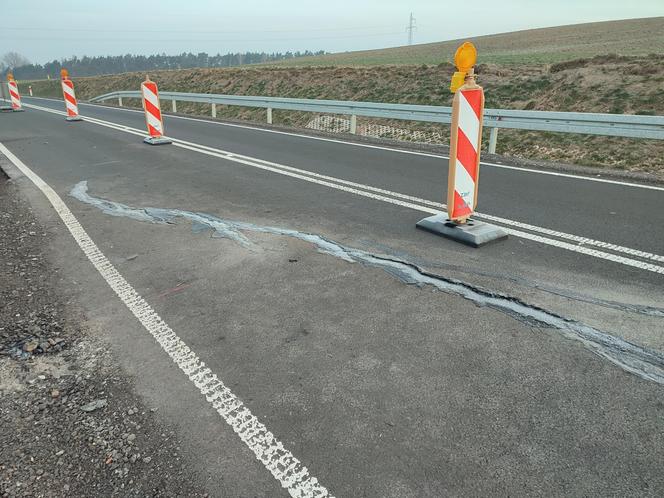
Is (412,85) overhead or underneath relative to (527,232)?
overhead

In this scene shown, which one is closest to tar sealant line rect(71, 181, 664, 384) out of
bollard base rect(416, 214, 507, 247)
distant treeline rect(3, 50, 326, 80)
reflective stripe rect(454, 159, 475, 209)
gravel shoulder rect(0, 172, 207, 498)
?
bollard base rect(416, 214, 507, 247)

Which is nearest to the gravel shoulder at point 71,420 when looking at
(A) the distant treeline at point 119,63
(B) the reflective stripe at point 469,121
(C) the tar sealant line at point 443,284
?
(C) the tar sealant line at point 443,284

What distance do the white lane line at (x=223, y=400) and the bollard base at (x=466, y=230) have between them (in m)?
2.87

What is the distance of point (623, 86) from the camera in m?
14.5

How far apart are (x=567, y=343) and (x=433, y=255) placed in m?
1.63

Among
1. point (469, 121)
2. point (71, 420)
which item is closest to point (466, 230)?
point (469, 121)

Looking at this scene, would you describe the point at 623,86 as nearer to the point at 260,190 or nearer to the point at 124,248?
the point at 260,190

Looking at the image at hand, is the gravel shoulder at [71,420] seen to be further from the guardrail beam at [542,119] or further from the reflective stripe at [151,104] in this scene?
the guardrail beam at [542,119]

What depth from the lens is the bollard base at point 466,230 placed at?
4.65 m

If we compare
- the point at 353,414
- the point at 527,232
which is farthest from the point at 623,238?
the point at 353,414

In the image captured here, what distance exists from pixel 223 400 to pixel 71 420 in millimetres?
778

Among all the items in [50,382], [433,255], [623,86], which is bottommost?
[50,382]

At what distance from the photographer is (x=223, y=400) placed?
2.57 meters

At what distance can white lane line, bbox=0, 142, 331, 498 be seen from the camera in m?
2.06
